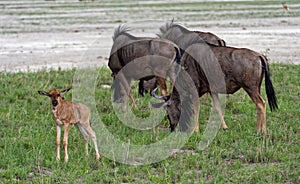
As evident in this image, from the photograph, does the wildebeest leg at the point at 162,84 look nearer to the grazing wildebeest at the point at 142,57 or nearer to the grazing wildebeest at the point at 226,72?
the grazing wildebeest at the point at 142,57

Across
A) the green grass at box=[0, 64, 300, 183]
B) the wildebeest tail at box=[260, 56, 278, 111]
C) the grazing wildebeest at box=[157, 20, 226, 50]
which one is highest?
the grazing wildebeest at box=[157, 20, 226, 50]

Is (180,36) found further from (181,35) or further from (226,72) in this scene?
(226,72)

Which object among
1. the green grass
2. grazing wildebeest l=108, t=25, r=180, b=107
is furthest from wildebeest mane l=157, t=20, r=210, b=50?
the green grass

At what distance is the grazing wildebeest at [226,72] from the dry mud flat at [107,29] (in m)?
6.32

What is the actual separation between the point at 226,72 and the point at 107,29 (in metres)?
16.1

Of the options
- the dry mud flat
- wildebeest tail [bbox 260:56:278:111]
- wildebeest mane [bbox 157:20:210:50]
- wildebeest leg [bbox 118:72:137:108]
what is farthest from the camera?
the dry mud flat

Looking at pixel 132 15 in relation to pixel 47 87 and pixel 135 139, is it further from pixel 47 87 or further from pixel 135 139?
pixel 135 139

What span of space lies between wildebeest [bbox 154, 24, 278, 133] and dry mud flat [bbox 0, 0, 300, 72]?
6272 mm

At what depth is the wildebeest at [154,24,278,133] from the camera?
926 centimetres

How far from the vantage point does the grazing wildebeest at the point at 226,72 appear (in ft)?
30.3

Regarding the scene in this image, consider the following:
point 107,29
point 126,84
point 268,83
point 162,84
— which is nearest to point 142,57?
point 162,84

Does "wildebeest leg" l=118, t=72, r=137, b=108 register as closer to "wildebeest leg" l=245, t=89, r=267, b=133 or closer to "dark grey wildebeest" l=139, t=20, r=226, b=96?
"dark grey wildebeest" l=139, t=20, r=226, b=96

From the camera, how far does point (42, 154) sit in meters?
8.22

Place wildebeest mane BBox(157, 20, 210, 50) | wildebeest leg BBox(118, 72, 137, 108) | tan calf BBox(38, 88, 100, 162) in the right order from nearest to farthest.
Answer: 1. tan calf BBox(38, 88, 100, 162)
2. wildebeest mane BBox(157, 20, 210, 50)
3. wildebeest leg BBox(118, 72, 137, 108)
